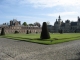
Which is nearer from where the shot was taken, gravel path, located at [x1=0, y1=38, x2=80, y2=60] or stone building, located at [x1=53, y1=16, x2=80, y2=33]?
gravel path, located at [x1=0, y1=38, x2=80, y2=60]

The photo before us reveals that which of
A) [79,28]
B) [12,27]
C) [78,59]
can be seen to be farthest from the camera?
[79,28]

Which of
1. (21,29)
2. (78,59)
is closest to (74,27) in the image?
(21,29)

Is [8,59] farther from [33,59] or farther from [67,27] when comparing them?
[67,27]

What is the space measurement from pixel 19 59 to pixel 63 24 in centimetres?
9813

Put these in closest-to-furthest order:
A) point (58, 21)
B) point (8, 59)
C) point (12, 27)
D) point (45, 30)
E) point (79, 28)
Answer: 1. point (8, 59)
2. point (45, 30)
3. point (12, 27)
4. point (79, 28)
5. point (58, 21)

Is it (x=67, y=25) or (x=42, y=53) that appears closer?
(x=42, y=53)

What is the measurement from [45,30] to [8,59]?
43.9 ft

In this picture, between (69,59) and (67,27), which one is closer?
(69,59)

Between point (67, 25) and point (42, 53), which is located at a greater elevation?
point (67, 25)

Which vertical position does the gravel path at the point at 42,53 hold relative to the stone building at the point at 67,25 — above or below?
below

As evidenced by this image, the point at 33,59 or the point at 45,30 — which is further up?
the point at 45,30

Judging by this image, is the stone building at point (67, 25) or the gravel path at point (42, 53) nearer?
the gravel path at point (42, 53)

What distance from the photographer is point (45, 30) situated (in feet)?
68.2

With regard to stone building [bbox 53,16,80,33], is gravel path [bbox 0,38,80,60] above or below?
below
